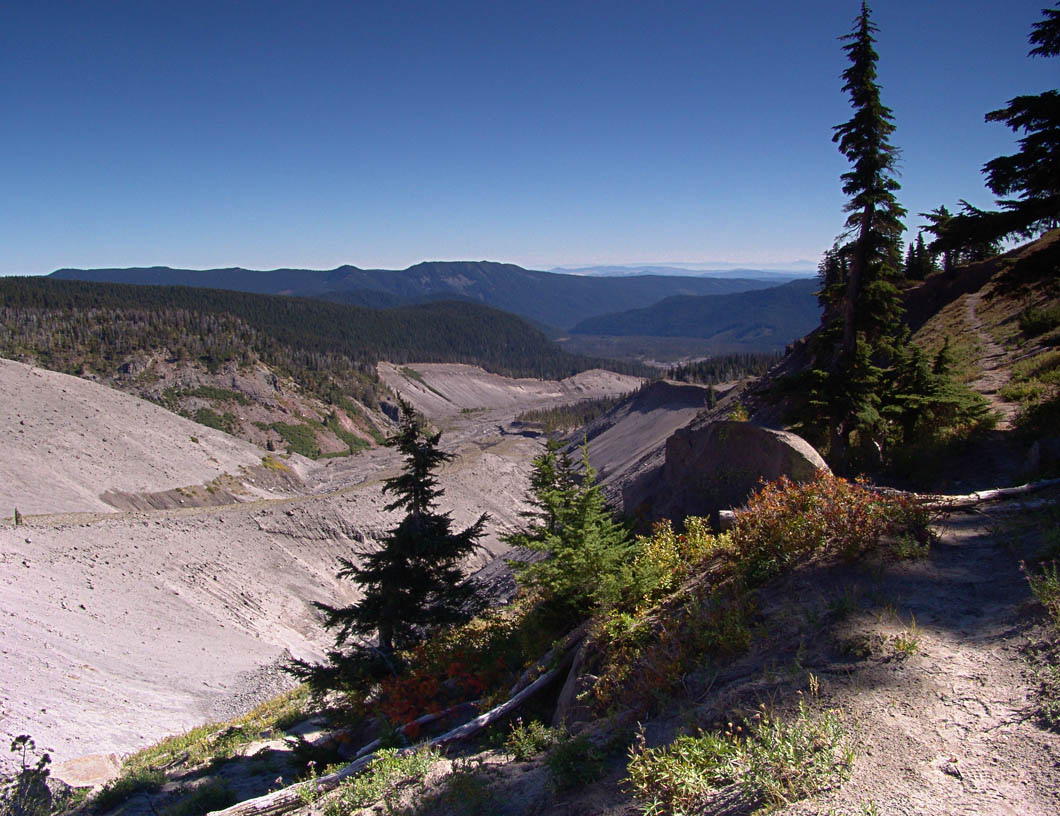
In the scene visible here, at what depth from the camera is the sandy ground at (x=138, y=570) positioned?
64.0 feet

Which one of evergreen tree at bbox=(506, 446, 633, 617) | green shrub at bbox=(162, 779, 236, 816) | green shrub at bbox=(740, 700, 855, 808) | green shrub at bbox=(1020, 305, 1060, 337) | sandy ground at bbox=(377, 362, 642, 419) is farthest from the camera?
sandy ground at bbox=(377, 362, 642, 419)

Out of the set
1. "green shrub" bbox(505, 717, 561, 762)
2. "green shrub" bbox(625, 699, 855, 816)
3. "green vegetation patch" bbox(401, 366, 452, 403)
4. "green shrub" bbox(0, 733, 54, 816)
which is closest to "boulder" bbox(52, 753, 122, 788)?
"green shrub" bbox(0, 733, 54, 816)

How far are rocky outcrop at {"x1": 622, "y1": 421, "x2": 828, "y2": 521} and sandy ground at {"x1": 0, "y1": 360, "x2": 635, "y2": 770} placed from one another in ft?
19.8

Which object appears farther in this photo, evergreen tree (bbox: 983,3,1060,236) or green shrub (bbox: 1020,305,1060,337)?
green shrub (bbox: 1020,305,1060,337)

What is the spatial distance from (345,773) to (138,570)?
29.4 m

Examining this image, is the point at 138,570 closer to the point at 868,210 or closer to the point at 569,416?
the point at 868,210

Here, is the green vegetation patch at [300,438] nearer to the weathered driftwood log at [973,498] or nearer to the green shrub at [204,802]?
the green shrub at [204,802]

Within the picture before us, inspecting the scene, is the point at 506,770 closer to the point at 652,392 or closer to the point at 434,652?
the point at 434,652

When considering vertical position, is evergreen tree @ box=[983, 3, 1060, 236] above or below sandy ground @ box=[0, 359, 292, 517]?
above

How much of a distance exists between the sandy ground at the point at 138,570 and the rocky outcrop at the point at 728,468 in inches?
237

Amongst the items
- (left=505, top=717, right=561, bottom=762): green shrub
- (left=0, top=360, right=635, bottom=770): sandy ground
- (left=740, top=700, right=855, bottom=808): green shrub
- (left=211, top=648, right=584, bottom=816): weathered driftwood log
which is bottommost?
(left=0, top=360, right=635, bottom=770): sandy ground

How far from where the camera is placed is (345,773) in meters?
7.43

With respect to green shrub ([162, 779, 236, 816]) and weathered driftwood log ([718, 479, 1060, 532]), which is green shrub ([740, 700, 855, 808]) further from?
green shrub ([162, 779, 236, 816])

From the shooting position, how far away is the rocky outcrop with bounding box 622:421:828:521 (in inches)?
523
